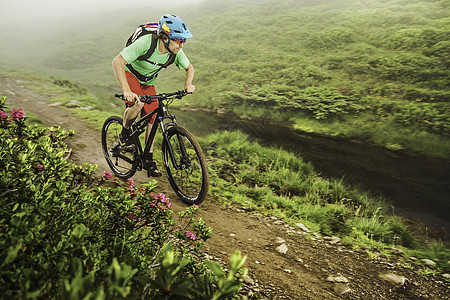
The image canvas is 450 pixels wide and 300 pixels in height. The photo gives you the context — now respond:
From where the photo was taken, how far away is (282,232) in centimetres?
421

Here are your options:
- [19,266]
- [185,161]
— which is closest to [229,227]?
[185,161]

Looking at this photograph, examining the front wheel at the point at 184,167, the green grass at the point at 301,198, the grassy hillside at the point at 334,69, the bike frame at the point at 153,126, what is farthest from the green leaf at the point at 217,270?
the grassy hillside at the point at 334,69

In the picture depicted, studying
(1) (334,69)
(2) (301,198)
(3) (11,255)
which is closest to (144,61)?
(3) (11,255)

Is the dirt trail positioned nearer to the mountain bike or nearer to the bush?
the mountain bike

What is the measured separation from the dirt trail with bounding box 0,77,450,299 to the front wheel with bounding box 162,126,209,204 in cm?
28

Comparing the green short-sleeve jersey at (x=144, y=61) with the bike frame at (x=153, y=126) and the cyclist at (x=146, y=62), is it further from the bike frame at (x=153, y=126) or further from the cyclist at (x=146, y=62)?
the bike frame at (x=153, y=126)

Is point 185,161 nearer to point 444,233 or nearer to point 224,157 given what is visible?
point 224,157

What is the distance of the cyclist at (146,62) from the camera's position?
3.81m

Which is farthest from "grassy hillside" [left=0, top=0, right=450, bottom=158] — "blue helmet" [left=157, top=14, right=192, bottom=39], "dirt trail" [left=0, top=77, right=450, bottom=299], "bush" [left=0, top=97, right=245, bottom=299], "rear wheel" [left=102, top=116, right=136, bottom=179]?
"bush" [left=0, top=97, right=245, bottom=299]

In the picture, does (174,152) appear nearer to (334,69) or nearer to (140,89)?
(140,89)

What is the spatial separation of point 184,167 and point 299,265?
244cm

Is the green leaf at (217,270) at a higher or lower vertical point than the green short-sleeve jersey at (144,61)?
lower

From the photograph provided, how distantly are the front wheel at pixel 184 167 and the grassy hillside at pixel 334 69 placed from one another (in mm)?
10406

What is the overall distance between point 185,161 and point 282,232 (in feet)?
7.16
